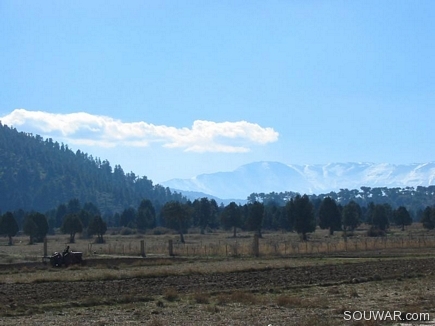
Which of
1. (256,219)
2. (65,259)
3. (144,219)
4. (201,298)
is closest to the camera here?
(201,298)

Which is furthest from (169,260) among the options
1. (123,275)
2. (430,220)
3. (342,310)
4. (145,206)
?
(145,206)

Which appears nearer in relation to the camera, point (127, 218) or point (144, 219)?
point (144, 219)

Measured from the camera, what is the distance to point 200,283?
28.5 m

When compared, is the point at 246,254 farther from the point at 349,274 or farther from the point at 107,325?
the point at 107,325

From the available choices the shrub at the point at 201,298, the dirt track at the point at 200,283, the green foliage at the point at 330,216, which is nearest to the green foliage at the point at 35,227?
the green foliage at the point at 330,216

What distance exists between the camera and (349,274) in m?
31.6

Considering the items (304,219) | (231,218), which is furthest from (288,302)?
(231,218)

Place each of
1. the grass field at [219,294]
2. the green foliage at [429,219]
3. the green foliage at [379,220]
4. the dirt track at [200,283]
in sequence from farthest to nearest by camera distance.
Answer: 1. the green foliage at [379,220]
2. the green foliage at [429,219]
3. the dirt track at [200,283]
4. the grass field at [219,294]

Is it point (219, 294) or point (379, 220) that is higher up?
Result: point (379, 220)

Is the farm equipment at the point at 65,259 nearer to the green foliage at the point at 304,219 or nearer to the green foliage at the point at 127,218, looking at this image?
the green foliage at the point at 304,219

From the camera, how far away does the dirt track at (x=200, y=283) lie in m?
24.5

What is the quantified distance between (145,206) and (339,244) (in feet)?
362

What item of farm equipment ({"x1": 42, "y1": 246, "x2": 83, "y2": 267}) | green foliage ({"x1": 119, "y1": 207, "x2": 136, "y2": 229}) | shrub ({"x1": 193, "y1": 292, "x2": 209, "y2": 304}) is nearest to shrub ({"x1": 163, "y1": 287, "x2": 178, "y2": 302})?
shrub ({"x1": 193, "y1": 292, "x2": 209, "y2": 304})

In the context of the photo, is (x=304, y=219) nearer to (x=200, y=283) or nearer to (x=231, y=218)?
(x=231, y=218)
